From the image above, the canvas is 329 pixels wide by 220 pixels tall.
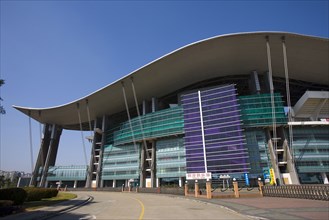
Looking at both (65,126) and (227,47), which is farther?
(65,126)

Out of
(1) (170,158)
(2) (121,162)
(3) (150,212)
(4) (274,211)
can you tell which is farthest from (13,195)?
(2) (121,162)

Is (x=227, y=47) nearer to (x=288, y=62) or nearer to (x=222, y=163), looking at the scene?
(x=288, y=62)

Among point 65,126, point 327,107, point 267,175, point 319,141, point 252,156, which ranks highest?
point 65,126

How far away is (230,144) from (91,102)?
166 ft

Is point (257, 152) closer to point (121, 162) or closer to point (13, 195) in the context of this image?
point (121, 162)

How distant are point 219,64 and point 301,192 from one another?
4859cm

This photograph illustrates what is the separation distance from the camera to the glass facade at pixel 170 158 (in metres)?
71.4

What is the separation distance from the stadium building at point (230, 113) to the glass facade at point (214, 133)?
26cm

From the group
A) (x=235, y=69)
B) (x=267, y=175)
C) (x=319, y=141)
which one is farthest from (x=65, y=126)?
(x=319, y=141)

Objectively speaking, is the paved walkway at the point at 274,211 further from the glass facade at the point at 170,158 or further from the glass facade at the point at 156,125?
the glass facade at the point at 156,125

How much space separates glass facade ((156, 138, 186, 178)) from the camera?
234 feet

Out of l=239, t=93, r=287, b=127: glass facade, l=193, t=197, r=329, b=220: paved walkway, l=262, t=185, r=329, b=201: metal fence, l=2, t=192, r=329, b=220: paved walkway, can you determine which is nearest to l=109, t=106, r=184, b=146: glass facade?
l=239, t=93, r=287, b=127: glass facade

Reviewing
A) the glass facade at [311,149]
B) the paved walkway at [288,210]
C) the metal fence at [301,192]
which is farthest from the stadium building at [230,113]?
the paved walkway at [288,210]

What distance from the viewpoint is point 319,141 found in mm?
65250
